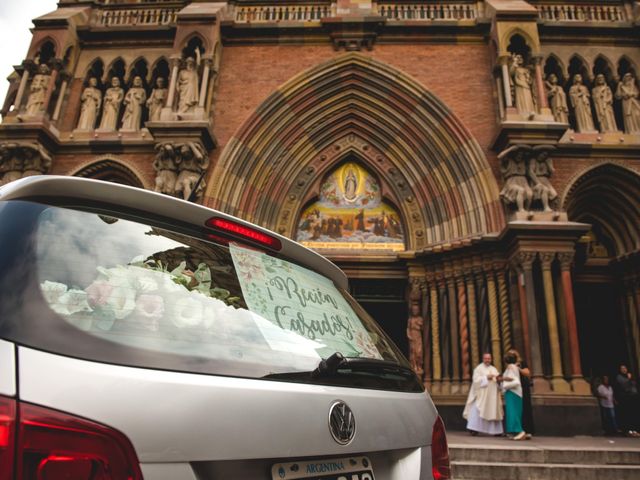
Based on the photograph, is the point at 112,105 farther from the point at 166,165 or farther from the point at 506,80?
the point at 506,80

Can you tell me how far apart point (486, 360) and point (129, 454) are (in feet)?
26.7

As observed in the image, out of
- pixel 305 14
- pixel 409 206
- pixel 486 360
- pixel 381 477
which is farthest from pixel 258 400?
pixel 305 14

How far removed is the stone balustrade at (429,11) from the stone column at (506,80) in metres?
2.13

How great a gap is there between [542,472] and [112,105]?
12064mm

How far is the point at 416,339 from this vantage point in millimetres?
10242

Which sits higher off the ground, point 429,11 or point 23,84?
point 429,11

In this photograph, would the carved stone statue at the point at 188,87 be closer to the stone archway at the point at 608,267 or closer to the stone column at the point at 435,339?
the stone column at the point at 435,339

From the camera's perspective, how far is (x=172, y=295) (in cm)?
129

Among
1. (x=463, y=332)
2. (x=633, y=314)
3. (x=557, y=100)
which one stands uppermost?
(x=557, y=100)

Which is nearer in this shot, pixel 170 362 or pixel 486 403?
pixel 170 362

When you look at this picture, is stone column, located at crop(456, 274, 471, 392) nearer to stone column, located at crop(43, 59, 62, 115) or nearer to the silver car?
the silver car

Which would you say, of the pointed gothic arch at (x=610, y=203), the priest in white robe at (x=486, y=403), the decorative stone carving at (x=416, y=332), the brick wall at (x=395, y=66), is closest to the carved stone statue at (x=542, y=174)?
the pointed gothic arch at (x=610, y=203)

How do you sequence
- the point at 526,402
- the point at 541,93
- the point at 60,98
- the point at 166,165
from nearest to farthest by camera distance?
the point at 526,402, the point at 166,165, the point at 541,93, the point at 60,98

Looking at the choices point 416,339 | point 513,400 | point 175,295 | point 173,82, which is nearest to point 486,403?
point 513,400
